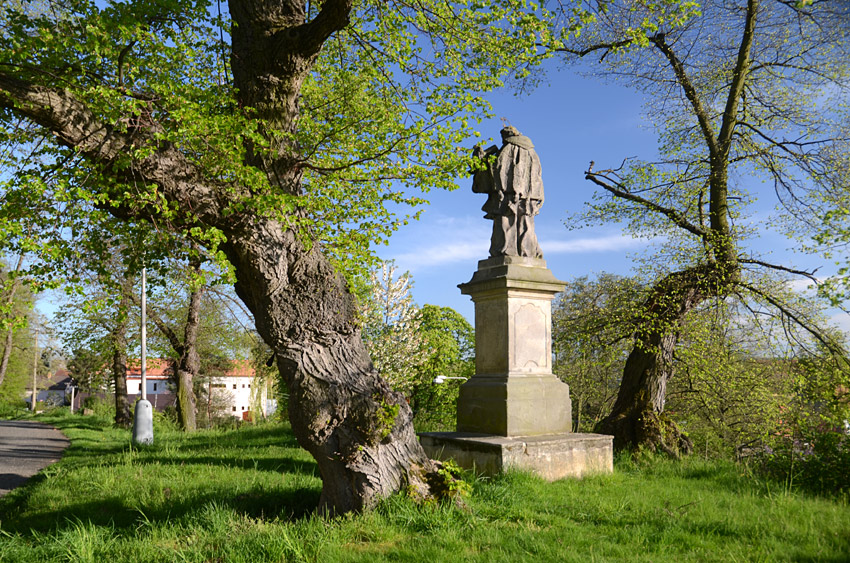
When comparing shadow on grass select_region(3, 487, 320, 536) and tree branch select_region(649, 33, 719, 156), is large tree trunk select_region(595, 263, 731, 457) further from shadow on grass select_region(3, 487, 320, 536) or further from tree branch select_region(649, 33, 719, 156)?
shadow on grass select_region(3, 487, 320, 536)

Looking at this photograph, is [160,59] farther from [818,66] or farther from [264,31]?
[818,66]

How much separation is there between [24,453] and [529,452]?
1416 cm

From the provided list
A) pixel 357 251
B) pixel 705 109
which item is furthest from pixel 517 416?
pixel 705 109

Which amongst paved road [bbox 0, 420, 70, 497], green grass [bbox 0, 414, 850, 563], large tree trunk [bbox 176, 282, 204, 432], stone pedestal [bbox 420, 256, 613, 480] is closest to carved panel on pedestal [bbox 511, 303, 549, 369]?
stone pedestal [bbox 420, 256, 613, 480]

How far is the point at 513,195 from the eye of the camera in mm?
7906

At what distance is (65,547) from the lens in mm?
4973

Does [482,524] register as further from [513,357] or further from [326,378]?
[513,357]

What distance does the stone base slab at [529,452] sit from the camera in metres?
6.46

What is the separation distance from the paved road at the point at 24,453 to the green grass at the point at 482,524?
414 centimetres

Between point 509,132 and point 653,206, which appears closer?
point 509,132

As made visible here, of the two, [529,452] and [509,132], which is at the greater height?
[509,132]

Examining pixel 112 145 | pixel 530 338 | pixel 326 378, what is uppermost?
pixel 112 145

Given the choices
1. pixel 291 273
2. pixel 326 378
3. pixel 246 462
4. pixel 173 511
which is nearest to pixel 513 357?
pixel 326 378

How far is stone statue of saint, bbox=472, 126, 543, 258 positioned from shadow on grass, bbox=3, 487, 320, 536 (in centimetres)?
394
